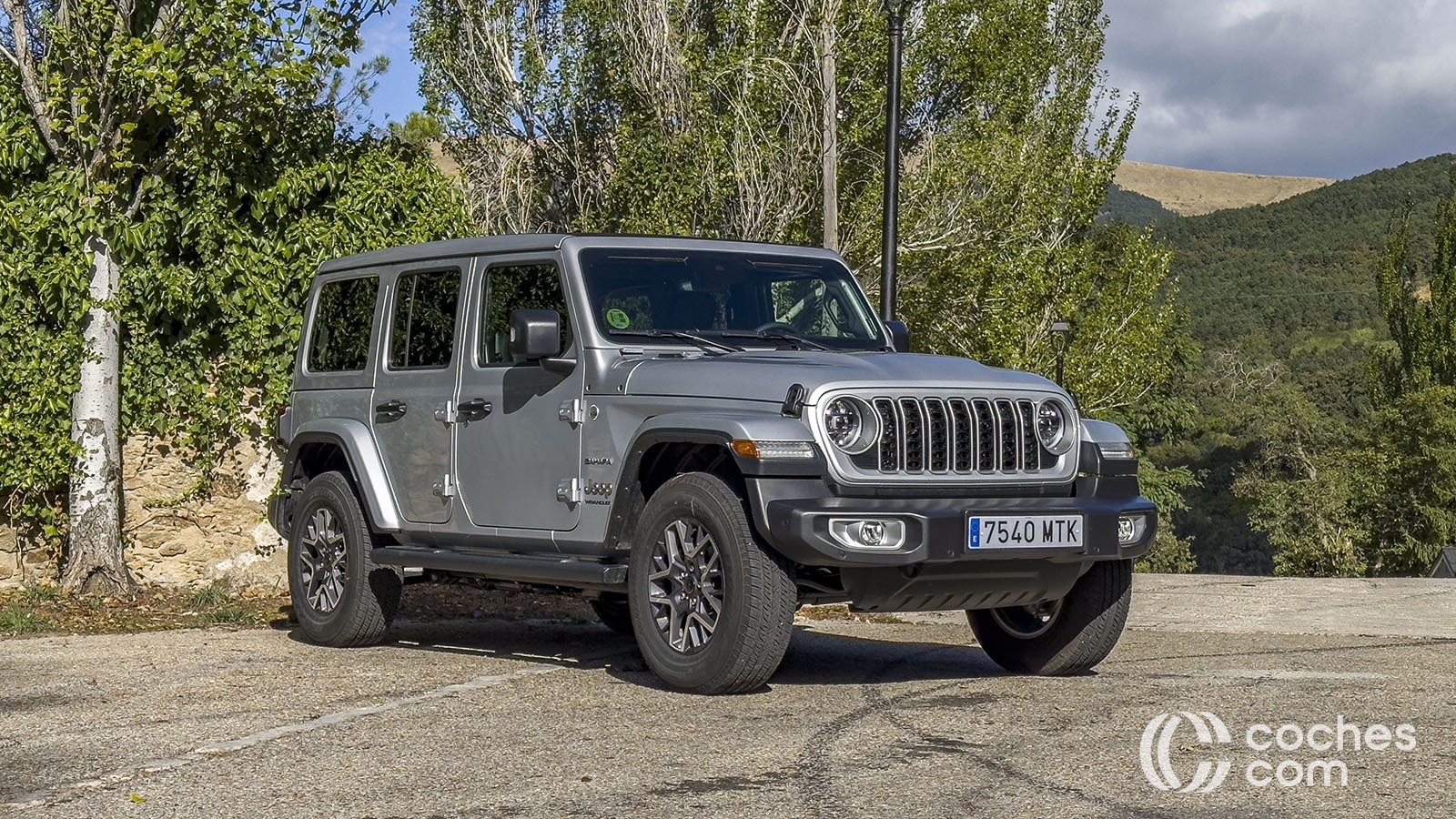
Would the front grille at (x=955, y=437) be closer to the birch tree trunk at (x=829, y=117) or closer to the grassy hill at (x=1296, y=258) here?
the birch tree trunk at (x=829, y=117)

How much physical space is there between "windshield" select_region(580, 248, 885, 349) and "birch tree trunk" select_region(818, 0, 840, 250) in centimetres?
736

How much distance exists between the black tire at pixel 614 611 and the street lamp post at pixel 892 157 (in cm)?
405

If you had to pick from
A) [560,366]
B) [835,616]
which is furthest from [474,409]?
[835,616]

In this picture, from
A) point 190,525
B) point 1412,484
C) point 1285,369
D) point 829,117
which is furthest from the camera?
point 1285,369

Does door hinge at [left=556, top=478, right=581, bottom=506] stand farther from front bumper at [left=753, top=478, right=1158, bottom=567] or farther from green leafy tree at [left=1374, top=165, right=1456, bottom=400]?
green leafy tree at [left=1374, top=165, right=1456, bottom=400]

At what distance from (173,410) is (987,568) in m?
7.15

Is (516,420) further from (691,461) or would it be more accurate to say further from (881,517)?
(881,517)

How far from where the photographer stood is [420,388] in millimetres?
8945

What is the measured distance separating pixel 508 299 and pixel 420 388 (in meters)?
0.78

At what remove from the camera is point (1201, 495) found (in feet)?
214

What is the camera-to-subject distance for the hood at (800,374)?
7.06 meters

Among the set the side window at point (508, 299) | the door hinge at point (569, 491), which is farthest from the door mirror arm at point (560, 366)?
the door hinge at point (569, 491)

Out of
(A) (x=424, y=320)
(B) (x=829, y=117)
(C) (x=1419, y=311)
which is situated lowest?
(A) (x=424, y=320)

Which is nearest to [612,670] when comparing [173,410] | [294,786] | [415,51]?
[294,786]
